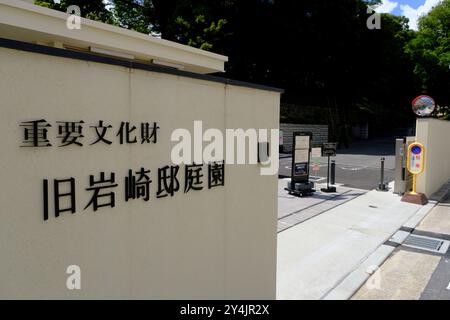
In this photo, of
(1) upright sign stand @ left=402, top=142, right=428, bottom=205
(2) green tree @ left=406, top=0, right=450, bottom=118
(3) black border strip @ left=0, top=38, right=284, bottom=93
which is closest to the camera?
(3) black border strip @ left=0, top=38, right=284, bottom=93

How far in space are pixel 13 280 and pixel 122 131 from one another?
1.28 m

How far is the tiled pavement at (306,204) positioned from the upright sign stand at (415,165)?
1.62 meters

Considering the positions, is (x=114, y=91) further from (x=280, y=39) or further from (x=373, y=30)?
(x=373, y=30)

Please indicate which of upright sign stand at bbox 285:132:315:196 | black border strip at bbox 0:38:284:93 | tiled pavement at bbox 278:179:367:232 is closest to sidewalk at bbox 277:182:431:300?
tiled pavement at bbox 278:179:367:232

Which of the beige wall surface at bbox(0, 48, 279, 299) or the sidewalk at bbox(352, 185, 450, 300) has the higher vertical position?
the beige wall surface at bbox(0, 48, 279, 299)

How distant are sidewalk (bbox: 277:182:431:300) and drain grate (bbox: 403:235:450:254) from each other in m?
0.44

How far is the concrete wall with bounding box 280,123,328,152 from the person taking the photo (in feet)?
89.7

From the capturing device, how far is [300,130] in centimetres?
2891

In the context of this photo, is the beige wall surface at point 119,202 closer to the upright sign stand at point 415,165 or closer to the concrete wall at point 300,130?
the upright sign stand at point 415,165

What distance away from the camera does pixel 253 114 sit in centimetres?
417

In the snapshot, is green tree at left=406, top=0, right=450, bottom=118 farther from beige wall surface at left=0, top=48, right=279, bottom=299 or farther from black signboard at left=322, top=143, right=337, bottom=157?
beige wall surface at left=0, top=48, right=279, bottom=299

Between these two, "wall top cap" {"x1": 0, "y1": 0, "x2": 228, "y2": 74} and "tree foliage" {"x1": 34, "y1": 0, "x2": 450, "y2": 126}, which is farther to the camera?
"tree foliage" {"x1": 34, "y1": 0, "x2": 450, "y2": 126}

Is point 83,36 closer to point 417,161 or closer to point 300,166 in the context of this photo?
point 300,166

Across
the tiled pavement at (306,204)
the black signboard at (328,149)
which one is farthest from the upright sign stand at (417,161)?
the black signboard at (328,149)
